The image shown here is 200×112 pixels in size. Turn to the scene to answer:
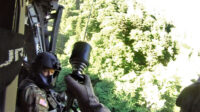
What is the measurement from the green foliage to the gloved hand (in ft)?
45.4

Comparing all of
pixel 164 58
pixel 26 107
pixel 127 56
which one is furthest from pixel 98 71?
pixel 26 107

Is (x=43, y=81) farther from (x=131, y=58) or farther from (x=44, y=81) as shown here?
(x=131, y=58)

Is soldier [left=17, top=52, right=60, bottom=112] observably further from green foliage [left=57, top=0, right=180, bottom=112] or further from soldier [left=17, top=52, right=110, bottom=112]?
green foliage [left=57, top=0, right=180, bottom=112]

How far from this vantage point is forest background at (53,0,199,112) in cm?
1494

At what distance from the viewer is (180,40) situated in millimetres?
15992

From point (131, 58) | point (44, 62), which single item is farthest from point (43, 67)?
point (131, 58)

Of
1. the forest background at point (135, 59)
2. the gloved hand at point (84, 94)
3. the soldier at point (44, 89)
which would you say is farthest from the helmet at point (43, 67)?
the forest background at point (135, 59)

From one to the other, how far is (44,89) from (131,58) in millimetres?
15023

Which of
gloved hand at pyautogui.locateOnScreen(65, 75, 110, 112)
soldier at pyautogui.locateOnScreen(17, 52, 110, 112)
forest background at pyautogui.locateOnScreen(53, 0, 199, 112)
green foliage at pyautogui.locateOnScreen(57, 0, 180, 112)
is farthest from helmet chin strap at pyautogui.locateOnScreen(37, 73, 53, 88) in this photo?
green foliage at pyautogui.locateOnScreen(57, 0, 180, 112)

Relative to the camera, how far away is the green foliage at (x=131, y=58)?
49.6ft

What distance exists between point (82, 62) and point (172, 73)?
13866mm

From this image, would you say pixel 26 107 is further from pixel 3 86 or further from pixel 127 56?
pixel 127 56

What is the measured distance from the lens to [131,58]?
17.4 meters

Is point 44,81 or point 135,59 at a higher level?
point 44,81
